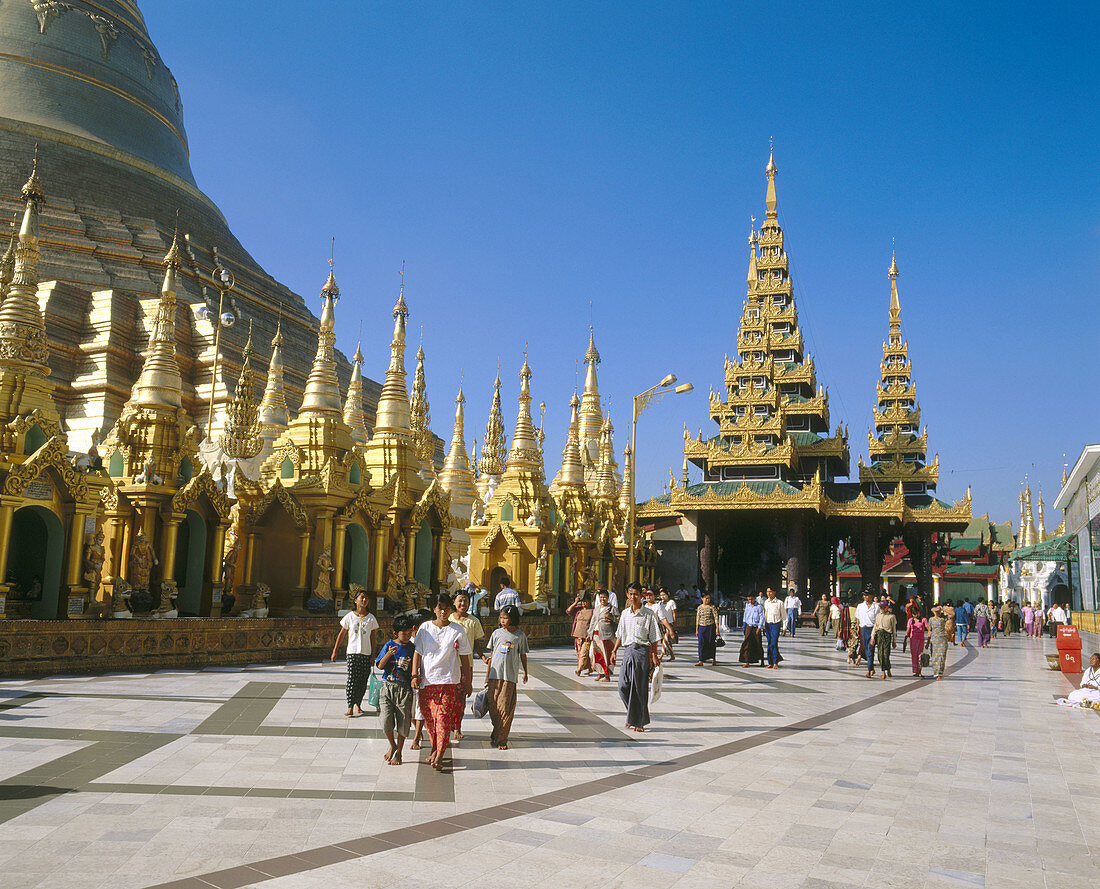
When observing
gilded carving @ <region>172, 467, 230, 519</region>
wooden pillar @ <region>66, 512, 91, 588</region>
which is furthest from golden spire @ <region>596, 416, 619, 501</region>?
wooden pillar @ <region>66, 512, 91, 588</region>

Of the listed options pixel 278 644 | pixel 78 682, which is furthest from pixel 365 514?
pixel 78 682

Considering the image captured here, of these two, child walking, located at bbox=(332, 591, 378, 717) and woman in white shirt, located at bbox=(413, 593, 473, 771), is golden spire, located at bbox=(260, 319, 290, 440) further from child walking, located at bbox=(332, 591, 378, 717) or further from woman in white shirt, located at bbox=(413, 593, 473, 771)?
woman in white shirt, located at bbox=(413, 593, 473, 771)

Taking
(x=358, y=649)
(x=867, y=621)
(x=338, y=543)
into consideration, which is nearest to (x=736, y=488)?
(x=867, y=621)

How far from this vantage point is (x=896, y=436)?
50.2 meters

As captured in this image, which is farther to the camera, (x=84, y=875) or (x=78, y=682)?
(x=78, y=682)

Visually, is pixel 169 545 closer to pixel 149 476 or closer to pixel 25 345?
pixel 149 476

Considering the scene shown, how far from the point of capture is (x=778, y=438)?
4500cm

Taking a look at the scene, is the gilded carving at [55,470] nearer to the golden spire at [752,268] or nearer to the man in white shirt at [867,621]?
the man in white shirt at [867,621]

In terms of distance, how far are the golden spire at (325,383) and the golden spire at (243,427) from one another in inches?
86.1

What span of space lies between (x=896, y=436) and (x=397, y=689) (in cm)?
4707

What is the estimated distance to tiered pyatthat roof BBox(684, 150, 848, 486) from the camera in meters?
43.9

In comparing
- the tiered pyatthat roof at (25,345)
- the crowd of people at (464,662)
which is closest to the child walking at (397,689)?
the crowd of people at (464,662)

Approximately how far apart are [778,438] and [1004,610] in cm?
1268

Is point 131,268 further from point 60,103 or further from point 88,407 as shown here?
point 60,103
